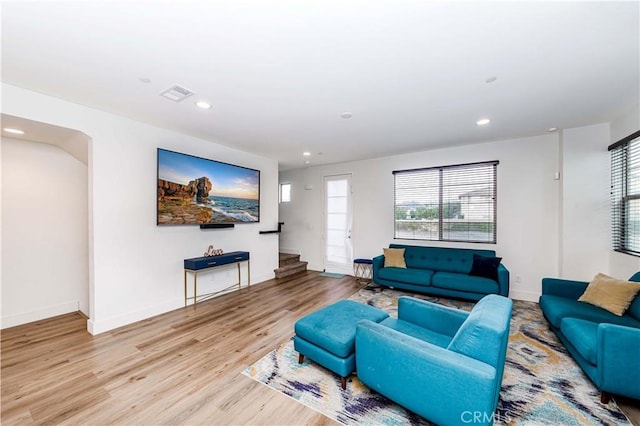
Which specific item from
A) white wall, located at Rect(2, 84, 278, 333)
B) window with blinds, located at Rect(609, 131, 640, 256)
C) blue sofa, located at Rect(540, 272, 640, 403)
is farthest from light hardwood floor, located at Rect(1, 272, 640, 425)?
window with blinds, located at Rect(609, 131, 640, 256)

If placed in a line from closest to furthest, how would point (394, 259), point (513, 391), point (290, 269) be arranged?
point (513, 391) → point (394, 259) → point (290, 269)

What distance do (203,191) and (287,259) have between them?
2893mm

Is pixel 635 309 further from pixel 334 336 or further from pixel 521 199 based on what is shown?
pixel 334 336

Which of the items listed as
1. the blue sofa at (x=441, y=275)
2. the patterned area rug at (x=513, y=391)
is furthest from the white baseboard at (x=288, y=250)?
the patterned area rug at (x=513, y=391)

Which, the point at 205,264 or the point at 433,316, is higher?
the point at 205,264

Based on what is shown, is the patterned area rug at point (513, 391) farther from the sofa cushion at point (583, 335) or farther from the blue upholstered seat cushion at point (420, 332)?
the blue upholstered seat cushion at point (420, 332)

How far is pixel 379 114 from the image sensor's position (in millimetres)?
3213

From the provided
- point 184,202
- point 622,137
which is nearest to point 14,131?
point 184,202

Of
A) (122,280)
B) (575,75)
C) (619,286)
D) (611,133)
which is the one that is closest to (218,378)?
(122,280)

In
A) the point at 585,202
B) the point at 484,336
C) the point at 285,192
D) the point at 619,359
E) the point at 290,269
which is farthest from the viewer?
the point at 285,192

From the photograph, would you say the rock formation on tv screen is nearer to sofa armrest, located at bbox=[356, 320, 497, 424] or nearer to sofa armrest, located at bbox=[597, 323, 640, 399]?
sofa armrest, located at bbox=[356, 320, 497, 424]

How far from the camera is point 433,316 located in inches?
90.0

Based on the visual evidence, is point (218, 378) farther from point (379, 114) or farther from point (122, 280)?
point (379, 114)

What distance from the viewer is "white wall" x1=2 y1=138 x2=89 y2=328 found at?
10.5 feet
